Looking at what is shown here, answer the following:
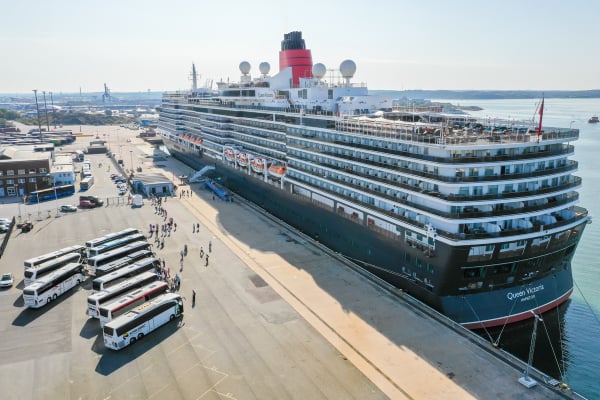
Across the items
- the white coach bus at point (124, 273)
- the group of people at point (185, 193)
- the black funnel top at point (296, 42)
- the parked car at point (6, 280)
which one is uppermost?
the black funnel top at point (296, 42)

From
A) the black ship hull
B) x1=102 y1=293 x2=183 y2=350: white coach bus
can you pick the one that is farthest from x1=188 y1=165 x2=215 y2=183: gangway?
x1=102 y1=293 x2=183 y2=350: white coach bus

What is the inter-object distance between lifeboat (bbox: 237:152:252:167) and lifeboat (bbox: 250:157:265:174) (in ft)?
5.97

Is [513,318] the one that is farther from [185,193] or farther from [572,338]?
[185,193]

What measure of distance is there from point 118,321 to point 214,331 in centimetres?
647

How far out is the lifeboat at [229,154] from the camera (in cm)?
7431

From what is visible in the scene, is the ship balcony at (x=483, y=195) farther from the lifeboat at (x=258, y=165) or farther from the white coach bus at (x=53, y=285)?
the white coach bus at (x=53, y=285)

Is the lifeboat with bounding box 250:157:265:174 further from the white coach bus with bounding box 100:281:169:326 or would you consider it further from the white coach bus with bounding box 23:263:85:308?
the white coach bus with bounding box 100:281:169:326

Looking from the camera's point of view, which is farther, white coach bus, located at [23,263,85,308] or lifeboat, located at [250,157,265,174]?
lifeboat, located at [250,157,265,174]

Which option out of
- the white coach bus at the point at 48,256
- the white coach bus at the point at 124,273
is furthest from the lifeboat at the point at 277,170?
the white coach bus at the point at 48,256

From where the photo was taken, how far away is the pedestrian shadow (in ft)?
91.2

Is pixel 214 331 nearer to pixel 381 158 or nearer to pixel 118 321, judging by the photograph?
pixel 118 321

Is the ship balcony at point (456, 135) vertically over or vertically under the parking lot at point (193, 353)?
over

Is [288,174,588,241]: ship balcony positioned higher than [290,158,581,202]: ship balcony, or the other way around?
[290,158,581,202]: ship balcony

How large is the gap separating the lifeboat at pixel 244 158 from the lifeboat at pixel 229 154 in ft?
9.80
